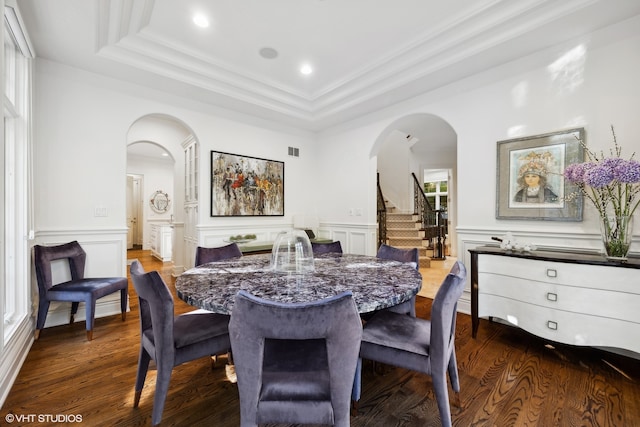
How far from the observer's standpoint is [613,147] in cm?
233

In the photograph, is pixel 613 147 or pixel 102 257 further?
pixel 102 257

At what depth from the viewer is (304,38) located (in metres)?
2.81

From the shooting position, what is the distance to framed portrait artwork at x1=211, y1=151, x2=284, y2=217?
4.08 meters

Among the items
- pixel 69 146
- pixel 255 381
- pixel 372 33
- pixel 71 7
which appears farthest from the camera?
pixel 69 146

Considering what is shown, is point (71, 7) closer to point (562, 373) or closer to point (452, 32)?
point (452, 32)

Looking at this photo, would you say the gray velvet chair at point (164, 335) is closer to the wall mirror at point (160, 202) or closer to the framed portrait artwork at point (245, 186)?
the framed portrait artwork at point (245, 186)

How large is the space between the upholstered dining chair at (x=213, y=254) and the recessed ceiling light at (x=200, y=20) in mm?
2078

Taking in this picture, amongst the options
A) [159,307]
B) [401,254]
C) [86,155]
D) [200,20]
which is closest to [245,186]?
[86,155]

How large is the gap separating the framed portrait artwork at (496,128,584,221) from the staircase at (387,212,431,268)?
3234mm

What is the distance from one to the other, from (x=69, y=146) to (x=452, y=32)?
4.12m

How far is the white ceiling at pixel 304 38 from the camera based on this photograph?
7.53ft

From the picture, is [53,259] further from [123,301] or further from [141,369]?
[141,369]

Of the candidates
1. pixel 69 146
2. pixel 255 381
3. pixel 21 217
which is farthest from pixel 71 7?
pixel 255 381

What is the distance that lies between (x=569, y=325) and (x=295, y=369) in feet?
7.17
